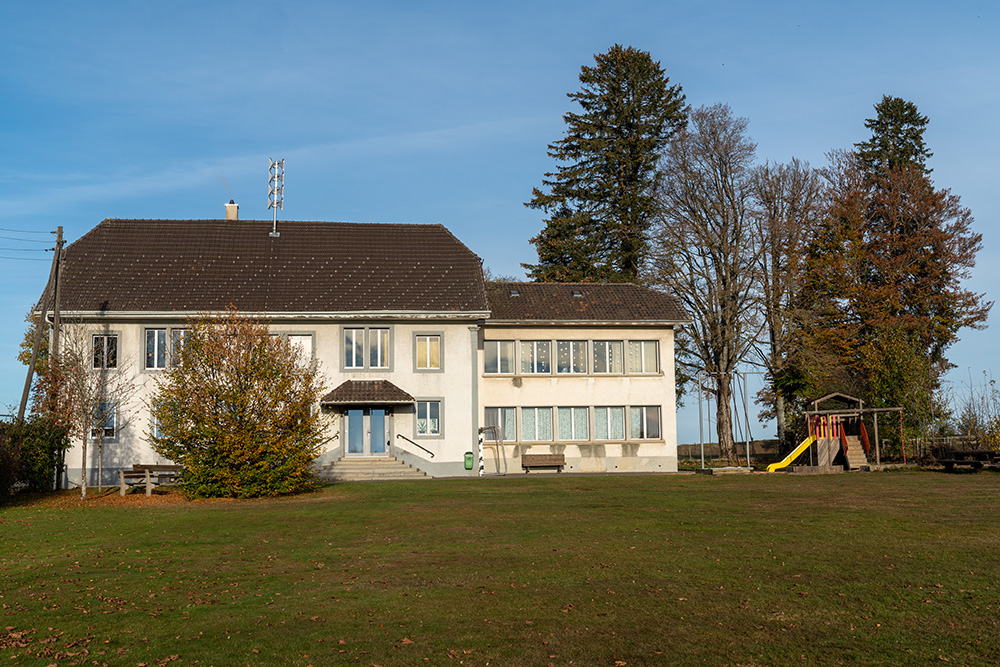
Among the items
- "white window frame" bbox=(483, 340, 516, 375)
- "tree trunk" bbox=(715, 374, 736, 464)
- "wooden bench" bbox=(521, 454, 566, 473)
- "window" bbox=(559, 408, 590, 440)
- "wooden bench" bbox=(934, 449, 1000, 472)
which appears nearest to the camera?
"wooden bench" bbox=(934, 449, 1000, 472)

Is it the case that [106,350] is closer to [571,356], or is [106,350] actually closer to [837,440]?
[571,356]

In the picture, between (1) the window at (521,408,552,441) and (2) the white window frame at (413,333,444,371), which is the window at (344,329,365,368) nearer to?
(2) the white window frame at (413,333,444,371)

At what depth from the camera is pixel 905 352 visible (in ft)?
131

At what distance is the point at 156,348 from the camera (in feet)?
121

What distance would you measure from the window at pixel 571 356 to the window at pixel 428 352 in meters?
5.61

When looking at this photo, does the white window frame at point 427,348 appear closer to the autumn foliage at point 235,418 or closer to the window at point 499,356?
the window at point 499,356

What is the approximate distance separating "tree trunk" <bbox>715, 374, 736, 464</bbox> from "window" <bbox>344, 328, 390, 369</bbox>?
61.1ft

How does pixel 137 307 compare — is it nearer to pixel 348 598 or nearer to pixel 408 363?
pixel 408 363

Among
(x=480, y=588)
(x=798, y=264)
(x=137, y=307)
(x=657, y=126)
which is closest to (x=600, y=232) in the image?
(x=657, y=126)

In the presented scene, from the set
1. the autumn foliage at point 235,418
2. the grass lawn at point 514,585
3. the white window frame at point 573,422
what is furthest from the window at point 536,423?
the grass lawn at point 514,585

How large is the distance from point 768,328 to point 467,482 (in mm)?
20800

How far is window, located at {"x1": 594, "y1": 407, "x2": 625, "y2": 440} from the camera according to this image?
40.7m

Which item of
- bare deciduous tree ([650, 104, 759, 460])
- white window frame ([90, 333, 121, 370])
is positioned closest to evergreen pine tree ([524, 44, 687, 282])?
bare deciduous tree ([650, 104, 759, 460])

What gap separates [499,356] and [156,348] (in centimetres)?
1417
